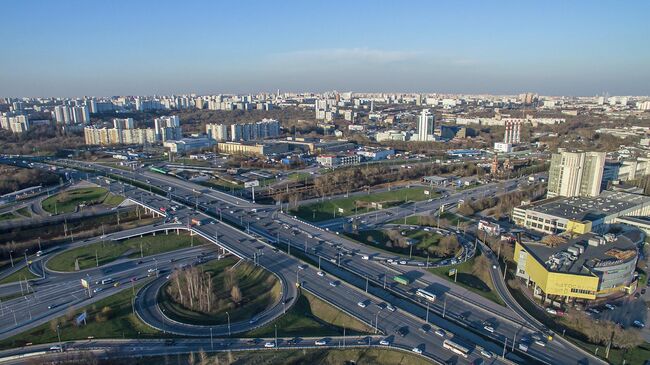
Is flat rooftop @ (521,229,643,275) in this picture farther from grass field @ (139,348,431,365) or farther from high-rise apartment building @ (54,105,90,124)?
high-rise apartment building @ (54,105,90,124)

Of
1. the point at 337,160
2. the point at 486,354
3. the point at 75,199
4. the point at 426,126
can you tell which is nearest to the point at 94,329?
the point at 486,354

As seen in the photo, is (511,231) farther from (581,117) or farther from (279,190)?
(581,117)

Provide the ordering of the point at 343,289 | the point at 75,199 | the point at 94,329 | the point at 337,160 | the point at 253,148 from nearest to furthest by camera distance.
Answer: the point at 94,329
the point at 343,289
the point at 75,199
the point at 337,160
the point at 253,148

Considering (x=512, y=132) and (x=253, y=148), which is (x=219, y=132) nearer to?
(x=253, y=148)

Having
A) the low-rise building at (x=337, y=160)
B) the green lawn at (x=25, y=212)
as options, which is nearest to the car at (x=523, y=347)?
the green lawn at (x=25, y=212)

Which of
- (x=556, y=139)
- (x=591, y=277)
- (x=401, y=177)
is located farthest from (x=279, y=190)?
(x=556, y=139)

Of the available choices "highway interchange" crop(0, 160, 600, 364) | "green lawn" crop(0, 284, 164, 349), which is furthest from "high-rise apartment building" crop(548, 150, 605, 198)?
"green lawn" crop(0, 284, 164, 349)
